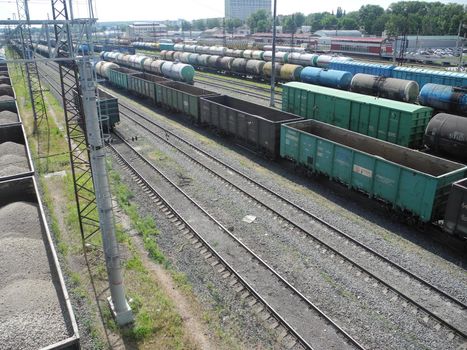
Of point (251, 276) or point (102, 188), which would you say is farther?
point (251, 276)

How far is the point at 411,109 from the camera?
68.1ft

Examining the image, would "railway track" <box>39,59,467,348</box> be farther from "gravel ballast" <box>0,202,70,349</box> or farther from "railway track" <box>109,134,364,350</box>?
"gravel ballast" <box>0,202,70,349</box>

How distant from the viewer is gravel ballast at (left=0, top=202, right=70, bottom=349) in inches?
321

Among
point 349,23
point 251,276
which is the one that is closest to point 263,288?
point 251,276

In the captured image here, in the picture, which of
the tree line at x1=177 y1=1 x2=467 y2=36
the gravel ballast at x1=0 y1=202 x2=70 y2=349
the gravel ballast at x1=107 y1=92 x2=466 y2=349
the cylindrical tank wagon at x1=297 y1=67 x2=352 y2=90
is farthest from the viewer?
the tree line at x1=177 y1=1 x2=467 y2=36

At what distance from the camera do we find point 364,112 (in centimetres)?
2338

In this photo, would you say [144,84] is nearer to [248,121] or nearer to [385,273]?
[248,121]

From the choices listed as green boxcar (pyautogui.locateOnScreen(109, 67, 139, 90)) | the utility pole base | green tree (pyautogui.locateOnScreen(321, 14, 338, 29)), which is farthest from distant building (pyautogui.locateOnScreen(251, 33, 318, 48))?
the utility pole base

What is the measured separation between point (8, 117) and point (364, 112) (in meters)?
23.4

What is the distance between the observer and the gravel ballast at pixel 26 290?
815cm

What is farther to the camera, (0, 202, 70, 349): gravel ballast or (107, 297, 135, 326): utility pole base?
(107, 297, 135, 326): utility pole base

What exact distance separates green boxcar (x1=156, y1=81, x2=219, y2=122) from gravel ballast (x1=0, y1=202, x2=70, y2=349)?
17070 millimetres

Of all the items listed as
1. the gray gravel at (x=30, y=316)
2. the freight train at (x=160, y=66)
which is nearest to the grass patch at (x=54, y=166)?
the gray gravel at (x=30, y=316)

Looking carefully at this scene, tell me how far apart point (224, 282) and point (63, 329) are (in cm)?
485
